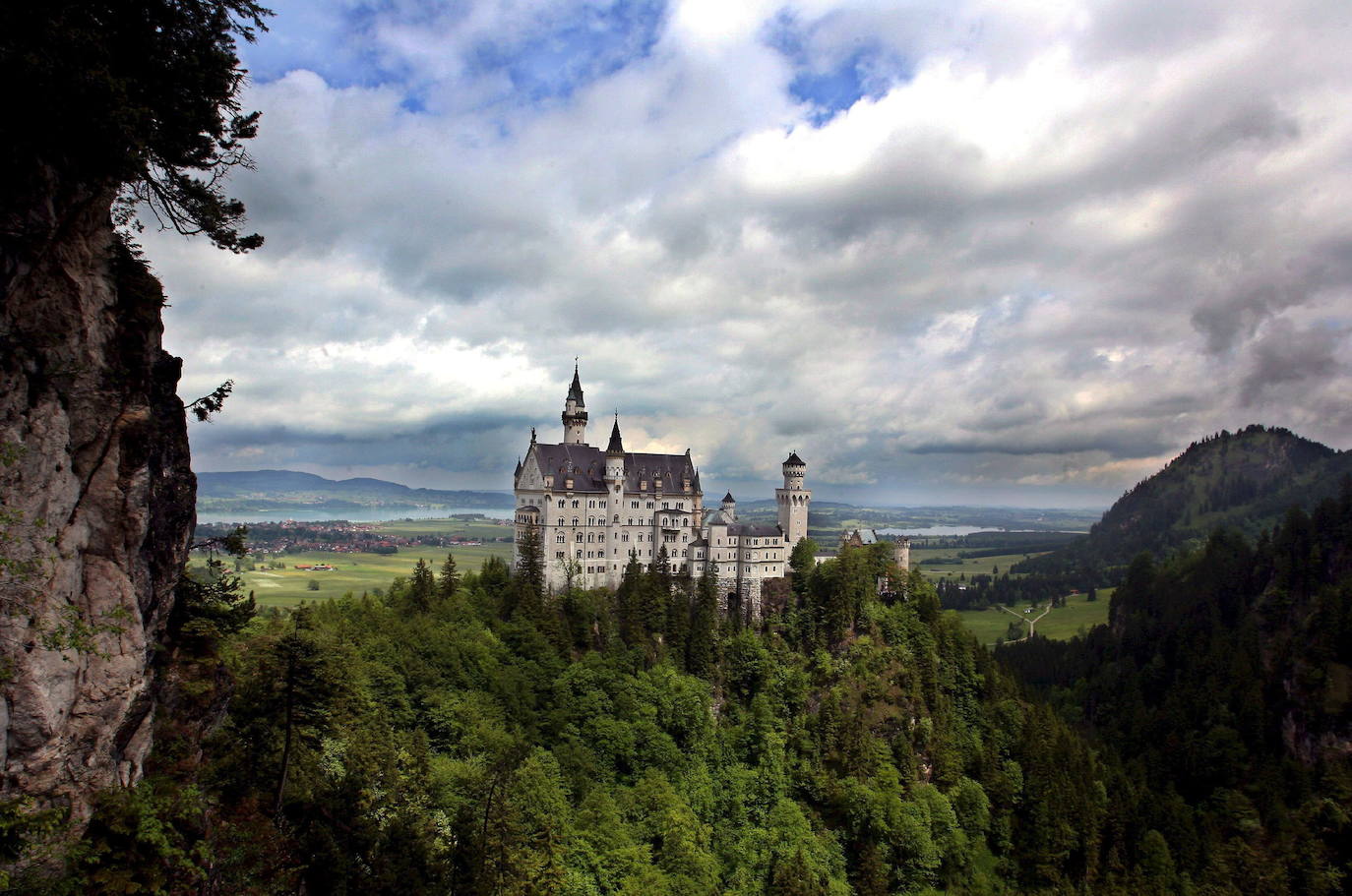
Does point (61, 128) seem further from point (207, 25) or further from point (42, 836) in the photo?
point (42, 836)

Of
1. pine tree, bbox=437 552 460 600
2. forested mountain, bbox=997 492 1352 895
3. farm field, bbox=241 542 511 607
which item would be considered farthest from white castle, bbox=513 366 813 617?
forested mountain, bbox=997 492 1352 895

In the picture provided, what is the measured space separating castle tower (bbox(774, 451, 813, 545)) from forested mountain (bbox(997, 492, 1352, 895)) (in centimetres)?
5494

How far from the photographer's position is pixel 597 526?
8762 centimetres

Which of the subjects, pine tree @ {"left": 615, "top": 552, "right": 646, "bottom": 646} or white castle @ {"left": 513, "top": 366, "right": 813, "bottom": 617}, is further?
white castle @ {"left": 513, "top": 366, "right": 813, "bottom": 617}

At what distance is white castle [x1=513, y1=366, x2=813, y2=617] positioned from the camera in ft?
278

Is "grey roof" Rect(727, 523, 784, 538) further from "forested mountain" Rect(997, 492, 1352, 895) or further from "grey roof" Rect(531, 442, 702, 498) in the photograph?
"forested mountain" Rect(997, 492, 1352, 895)

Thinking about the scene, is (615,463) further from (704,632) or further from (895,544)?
(895,544)

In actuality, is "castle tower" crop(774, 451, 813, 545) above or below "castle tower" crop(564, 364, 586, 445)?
below

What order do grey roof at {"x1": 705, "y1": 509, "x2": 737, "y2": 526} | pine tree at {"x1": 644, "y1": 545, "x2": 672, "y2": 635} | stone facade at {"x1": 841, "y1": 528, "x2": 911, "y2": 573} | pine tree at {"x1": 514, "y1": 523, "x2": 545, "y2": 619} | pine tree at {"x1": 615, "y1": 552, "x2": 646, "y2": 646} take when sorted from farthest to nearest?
stone facade at {"x1": 841, "y1": 528, "x2": 911, "y2": 573} < grey roof at {"x1": 705, "y1": 509, "x2": 737, "y2": 526} < pine tree at {"x1": 644, "y1": 545, "x2": 672, "y2": 635} < pine tree at {"x1": 615, "y1": 552, "x2": 646, "y2": 646} < pine tree at {"x1": 514, "y1": 523, "x2": 545, "y2": 619}

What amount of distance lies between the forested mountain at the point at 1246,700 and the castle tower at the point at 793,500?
54.9 m

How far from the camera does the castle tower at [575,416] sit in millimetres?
92500

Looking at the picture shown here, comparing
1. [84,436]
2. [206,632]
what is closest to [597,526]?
[206,632]

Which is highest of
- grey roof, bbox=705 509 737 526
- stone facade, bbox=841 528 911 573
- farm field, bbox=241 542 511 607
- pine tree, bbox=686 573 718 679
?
grey roof, bbox=705 509 737 526

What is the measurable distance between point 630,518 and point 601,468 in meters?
7.35
